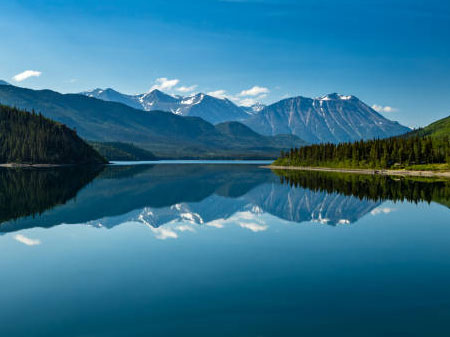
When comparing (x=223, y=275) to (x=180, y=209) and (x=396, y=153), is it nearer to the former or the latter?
(x=180, y=209)

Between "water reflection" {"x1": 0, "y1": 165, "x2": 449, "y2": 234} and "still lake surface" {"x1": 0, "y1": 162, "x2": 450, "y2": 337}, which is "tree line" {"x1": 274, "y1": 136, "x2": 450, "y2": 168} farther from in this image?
"still lake surface" {"x1": 0, "y1": 162, "x2": 450, "y2": 337}

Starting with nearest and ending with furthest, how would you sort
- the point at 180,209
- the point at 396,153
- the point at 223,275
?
the point at 223,275, the point at 180,209, the point at 396,153

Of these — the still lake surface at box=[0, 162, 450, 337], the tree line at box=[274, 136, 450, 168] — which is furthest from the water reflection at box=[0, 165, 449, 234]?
the tree line at box=[274, 136, 450, 168]

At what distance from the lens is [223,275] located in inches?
1005

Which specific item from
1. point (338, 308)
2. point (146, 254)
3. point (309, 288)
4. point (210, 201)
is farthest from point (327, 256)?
point (210, 201)

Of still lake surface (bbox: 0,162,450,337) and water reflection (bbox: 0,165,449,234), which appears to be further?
water reflection (bbox: 0,165,449,234)

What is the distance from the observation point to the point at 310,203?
68.8m

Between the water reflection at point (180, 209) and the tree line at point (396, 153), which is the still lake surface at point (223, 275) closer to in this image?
the water reflection at point (180, 209)

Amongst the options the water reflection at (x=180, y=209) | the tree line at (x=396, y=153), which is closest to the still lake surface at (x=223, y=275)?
the water reflection at (x=180, y=209)

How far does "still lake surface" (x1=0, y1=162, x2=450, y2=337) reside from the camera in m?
17.7

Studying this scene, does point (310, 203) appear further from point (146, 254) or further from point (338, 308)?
point (338, 308)

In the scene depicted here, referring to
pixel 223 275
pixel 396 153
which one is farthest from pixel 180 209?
pixel 396 153

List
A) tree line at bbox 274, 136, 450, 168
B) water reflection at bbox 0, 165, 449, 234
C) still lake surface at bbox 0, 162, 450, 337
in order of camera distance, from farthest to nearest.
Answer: tree line at bbox 274, 136, 450, 168, water reflection at bbox 0, 165, 449, 234, still lake surface at bbox 0, 162, 450, 337

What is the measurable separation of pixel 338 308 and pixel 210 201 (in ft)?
192
